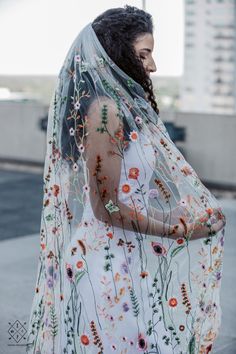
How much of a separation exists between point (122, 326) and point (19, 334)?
2.49 m

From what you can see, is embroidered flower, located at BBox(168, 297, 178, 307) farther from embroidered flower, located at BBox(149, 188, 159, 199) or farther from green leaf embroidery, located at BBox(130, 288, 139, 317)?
embroidered flower, located at BBox(149, 188, 159, 199)

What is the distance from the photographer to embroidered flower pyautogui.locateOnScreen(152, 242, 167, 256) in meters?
2.55

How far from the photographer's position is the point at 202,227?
254 centimetres

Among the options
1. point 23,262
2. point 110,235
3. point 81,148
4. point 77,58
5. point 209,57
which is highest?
point 77,58

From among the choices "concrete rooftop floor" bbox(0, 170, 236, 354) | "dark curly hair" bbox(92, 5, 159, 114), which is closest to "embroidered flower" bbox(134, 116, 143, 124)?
"dark curly hair" bbox(92, 5, 159, 114)

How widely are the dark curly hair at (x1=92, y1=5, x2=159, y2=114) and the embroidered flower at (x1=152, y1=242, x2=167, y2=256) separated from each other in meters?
0.52

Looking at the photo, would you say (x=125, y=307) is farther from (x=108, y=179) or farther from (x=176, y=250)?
(x=108, y=179)

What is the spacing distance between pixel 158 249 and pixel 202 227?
154mm

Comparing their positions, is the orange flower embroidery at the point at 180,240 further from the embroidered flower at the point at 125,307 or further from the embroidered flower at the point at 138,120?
the embroidered flower at the point at 138,120

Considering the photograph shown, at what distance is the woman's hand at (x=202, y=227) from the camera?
252cm

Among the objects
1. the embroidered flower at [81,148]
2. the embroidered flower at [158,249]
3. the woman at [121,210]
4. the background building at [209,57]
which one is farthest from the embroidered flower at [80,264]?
the background building at [209,57]

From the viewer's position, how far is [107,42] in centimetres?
251

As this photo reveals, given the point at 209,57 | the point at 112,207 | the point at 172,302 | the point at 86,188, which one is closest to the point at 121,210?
the point at 112,207

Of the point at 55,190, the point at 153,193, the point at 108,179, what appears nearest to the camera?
the point at 108,179
